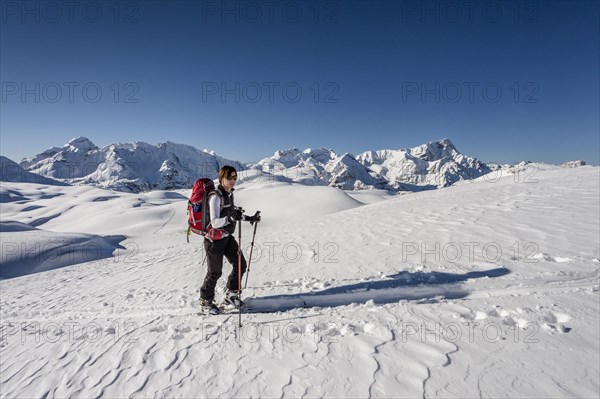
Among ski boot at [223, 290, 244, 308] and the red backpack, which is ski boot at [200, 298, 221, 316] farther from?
the red backpack

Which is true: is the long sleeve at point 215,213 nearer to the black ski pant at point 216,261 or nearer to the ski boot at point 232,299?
the black ski pant at point 216,261

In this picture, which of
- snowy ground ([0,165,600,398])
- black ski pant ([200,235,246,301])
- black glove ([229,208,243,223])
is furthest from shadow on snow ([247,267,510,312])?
black glove ([229,208,243,223])

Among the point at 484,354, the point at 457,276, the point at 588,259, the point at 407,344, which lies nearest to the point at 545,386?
the point at 484,354

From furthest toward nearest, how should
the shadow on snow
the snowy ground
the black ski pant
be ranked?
the shadow on snow < the black ski pant < the snowy ground

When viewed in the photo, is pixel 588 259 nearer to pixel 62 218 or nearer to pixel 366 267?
pixel 366 267

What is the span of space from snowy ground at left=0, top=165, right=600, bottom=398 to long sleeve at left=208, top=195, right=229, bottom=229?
1.74 m

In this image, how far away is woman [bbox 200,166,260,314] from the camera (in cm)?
490

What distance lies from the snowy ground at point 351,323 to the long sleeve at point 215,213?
174cm

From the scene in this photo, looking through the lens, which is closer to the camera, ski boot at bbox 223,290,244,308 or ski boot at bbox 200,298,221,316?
ski boot at bbox 200,298,221,316

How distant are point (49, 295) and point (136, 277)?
2682mm

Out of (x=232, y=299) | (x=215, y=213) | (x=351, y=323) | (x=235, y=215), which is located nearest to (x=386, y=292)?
(x=351, y=323)

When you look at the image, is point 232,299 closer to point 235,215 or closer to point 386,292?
point 235,215

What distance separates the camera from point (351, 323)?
457 cm

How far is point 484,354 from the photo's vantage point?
354 cm
